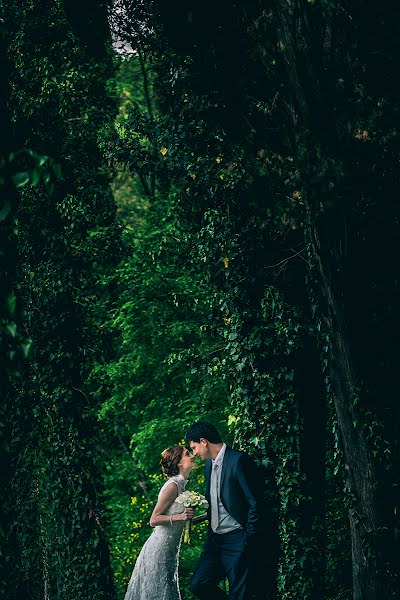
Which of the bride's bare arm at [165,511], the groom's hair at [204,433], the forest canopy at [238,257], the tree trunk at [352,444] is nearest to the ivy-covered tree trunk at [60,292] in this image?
the forest canopy at [238,257]

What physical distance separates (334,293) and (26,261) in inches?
230

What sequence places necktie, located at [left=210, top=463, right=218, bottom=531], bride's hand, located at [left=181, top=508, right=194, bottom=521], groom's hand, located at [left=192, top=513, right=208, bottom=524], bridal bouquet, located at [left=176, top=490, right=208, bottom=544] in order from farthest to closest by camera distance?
bride's hand, located at [left=181, top=508, right=194, bottom=521], bridal bouquet, located at [left=176, top=490, right=208, bottom=544], groom's hand, located at [left=192, top=513, right=208, bottom=524], necktie, located at [left=210, top=463, right=218, bottom=531]

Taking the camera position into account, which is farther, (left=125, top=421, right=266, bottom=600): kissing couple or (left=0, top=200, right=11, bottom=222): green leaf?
(left=125, top=421, right=266, bottom=600): kissing couple

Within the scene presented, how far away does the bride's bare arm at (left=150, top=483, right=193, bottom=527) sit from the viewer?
10.7 m

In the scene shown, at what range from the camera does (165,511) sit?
10867mm

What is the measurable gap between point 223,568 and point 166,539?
206 cm

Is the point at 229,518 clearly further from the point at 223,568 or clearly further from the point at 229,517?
the point at 223,568

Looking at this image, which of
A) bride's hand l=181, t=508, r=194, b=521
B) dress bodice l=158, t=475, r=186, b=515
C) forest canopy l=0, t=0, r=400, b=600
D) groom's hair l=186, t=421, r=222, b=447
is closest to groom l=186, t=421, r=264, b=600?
groom's hair l=186, t=421, r=222, b=447

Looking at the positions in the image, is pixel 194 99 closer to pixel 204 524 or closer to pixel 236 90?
pixel 236 90

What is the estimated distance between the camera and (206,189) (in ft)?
37.6

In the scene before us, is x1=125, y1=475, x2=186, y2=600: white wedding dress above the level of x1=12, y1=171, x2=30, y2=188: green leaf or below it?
below

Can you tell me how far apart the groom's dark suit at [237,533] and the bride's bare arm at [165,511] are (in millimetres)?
1505

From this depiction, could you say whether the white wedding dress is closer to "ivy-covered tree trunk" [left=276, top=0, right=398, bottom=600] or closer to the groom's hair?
the groom's hair

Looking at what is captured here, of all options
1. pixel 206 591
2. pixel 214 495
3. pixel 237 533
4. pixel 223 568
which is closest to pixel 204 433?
pixel 214 495
